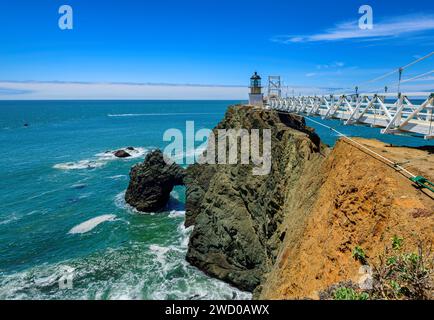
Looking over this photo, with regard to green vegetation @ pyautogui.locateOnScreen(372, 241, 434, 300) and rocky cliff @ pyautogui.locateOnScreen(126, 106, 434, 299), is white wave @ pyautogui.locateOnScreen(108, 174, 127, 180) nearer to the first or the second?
rocky cliff @ pyautogui.locateOnScreen(126, 106, 434, 299)

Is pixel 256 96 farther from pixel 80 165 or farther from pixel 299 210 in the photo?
pixel 80 165

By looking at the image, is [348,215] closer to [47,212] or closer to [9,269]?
[9,269]

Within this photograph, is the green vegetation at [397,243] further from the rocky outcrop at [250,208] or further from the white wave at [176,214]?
the white wave at [176,214]

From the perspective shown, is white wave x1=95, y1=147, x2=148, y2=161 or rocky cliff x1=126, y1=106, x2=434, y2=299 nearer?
rocky cliff x1=126, y1=106, x2=434, y2=299

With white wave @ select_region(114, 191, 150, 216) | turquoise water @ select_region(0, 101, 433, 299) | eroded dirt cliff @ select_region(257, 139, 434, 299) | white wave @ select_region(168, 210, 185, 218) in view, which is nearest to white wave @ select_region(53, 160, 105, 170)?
turquoise water @ select_region(0, 101, 433, 299)

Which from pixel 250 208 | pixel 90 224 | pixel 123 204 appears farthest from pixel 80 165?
pixel 250 208
